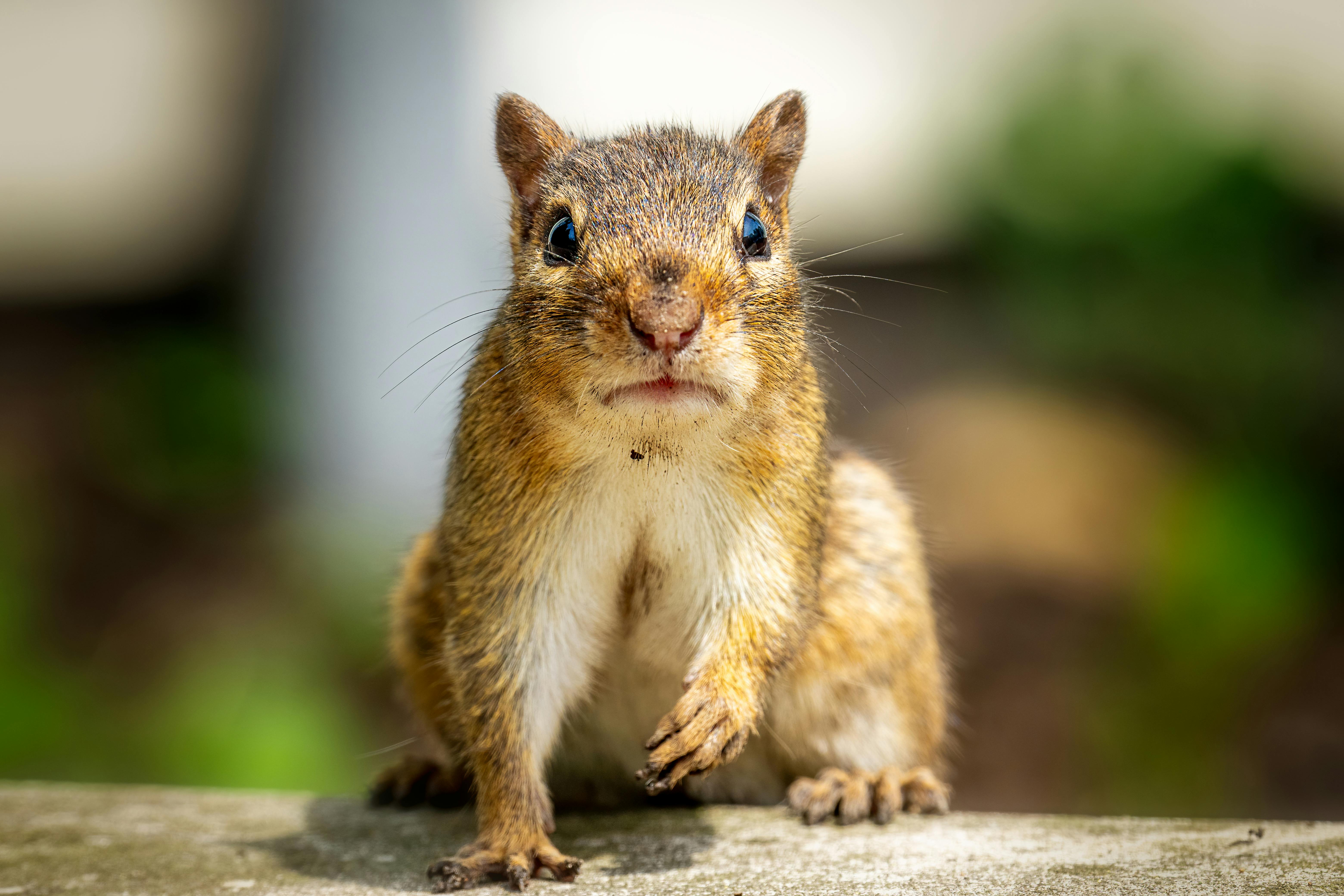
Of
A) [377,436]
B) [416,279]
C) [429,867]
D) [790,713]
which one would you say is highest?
[416,279]

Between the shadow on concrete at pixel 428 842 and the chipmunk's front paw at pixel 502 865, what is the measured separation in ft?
0.21

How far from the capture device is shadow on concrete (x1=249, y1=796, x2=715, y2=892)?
2.60 meters

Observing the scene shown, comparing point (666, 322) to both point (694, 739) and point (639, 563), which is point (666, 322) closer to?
point (639, 563)

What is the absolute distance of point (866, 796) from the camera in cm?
298

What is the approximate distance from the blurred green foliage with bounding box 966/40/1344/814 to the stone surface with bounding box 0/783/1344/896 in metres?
2.34

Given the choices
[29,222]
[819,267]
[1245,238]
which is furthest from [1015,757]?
[29,222]

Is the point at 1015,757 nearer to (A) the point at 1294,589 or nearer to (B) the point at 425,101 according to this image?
(A) the point at 1294,589

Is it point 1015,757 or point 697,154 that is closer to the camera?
point 697,154

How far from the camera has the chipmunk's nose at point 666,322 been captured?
7.08ft

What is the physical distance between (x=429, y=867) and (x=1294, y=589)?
4.20 meters

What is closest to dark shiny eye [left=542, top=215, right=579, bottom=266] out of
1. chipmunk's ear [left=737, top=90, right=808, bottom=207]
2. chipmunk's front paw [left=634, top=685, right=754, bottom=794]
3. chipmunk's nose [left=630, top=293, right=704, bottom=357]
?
chipmunk's nose [left=630, top=293, right=704, bottom=357]

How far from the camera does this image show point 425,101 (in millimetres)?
6746

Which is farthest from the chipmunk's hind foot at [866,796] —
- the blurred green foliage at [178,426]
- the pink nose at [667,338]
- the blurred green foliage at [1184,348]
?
the blurred green foliage at [178,426]

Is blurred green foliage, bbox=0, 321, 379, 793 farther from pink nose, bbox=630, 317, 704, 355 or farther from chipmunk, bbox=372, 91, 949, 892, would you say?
pink nose, bbox=630, 317, 704, 355
